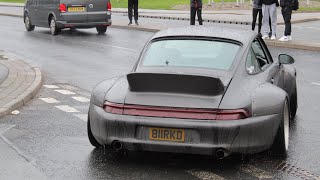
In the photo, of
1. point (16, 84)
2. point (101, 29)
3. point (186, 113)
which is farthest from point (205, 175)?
point (101, 29)

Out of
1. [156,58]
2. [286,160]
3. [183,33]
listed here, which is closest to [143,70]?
[156,58]

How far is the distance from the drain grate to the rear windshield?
1169 mm

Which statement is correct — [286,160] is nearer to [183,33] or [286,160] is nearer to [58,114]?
[183,33]

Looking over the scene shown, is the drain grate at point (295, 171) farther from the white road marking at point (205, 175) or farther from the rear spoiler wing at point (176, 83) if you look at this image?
the rear spoiler wing at point (176, 83)

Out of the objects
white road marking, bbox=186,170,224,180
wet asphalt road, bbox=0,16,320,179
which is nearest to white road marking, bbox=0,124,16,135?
wet asphalt road, bbox=0,16,320,179

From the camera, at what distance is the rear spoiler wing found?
6.43 meters

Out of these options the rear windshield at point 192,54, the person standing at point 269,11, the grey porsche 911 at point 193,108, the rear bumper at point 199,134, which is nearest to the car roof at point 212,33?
the rear windshield at point 192,54

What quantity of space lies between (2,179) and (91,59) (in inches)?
413

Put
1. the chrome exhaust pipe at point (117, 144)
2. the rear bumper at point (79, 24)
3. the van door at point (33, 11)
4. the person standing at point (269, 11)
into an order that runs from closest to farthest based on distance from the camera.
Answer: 1. the chrome exhaust pipe at point (117, 144)
2. the person standing at point (269, 11)
3. the rear bumper at point (79, 24)
4. the van door at point (33, 11)

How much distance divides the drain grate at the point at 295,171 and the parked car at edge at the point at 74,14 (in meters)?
18.1

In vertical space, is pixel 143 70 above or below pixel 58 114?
above

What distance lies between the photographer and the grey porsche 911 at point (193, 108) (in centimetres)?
→ 630

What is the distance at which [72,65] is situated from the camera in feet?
51.0

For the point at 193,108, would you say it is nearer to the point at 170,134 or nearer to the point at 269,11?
the point at 170,134
